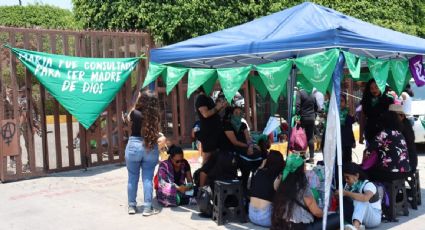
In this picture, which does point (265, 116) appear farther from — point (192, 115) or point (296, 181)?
point (296, 181)

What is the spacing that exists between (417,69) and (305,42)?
1881mm

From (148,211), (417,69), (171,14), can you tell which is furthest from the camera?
(171,14)

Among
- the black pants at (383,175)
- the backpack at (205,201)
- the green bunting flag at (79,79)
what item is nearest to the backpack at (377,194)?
the black pants at (383,175)

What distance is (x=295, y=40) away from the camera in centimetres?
557

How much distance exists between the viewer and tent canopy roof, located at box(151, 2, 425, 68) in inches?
Result: 213

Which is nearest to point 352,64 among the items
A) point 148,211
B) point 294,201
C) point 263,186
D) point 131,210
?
point 294,201

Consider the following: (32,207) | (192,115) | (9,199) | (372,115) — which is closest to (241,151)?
(372,115)

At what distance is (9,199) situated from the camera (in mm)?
7934

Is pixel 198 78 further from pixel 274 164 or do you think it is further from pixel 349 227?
pixel 349 227

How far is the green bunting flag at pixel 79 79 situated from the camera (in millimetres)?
9008

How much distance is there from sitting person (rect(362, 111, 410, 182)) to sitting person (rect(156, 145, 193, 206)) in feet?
8.27

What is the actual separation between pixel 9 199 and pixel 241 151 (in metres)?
3.78

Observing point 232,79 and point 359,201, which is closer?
point 359,201

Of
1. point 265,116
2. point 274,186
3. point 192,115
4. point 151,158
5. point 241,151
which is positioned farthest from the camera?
point 265,116
